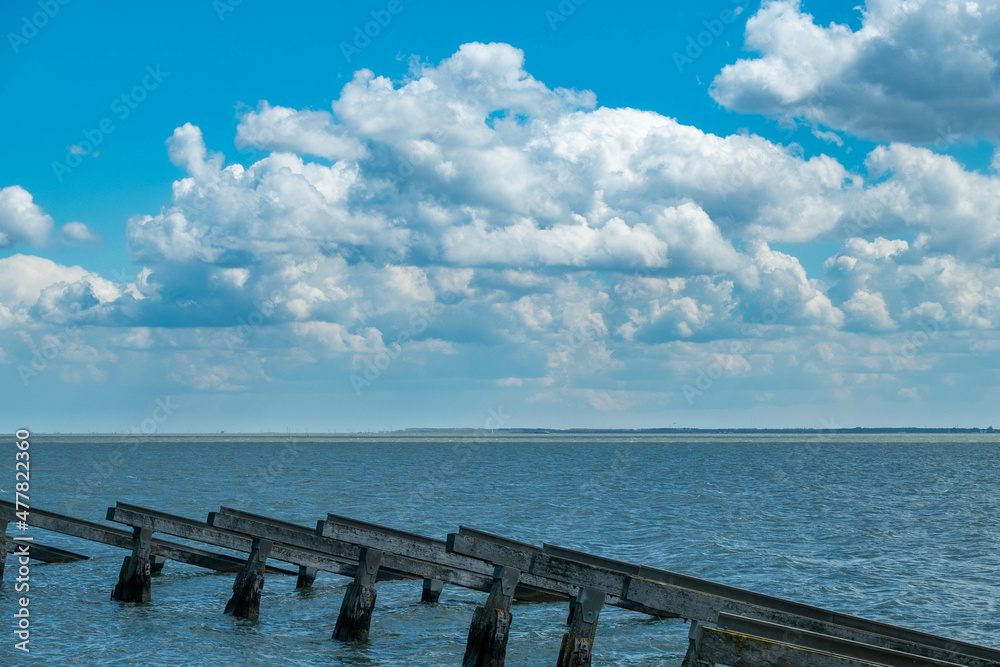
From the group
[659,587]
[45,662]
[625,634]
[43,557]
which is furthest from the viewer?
[43,557]

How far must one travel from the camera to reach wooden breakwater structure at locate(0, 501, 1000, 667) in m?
9.41

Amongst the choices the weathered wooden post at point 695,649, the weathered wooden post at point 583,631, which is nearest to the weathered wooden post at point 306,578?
the weathered wooden post at point 583,631

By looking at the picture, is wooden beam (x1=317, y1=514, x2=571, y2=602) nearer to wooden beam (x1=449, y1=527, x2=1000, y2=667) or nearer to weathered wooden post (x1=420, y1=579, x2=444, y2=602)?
wooden beam (x1=449, y1=527, x2=1000, y2=667)

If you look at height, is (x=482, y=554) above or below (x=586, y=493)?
above

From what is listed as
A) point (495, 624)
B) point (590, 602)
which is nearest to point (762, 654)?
point (590, 602)

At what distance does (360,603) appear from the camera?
17.4 meters

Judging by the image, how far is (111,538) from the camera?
20.6 metres

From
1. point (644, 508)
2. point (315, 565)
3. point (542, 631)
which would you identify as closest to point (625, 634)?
point (542, 631)

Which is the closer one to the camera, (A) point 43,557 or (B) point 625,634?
(B) point 625,634

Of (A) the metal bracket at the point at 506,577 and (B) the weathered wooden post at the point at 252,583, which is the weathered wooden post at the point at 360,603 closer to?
(B) the weathered wooden post at the point at 252,583

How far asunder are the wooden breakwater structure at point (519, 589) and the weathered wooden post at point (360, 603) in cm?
2

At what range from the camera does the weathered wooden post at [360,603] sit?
17.0m

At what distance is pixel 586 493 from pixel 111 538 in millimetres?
45336

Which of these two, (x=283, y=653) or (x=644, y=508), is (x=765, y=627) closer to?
(x=283, y=653)
